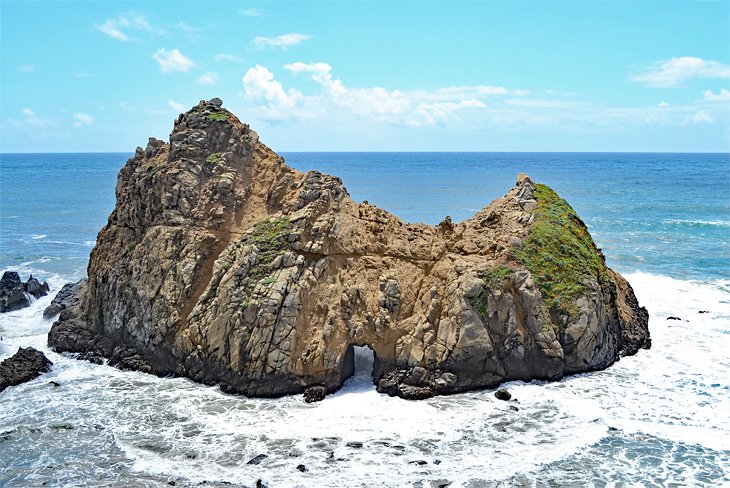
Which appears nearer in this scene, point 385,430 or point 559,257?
Result: point 385,430

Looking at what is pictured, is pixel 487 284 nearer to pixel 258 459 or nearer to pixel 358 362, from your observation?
pixel 358 362

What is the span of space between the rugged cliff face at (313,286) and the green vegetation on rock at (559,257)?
0.29ft

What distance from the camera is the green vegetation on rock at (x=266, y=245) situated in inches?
1171

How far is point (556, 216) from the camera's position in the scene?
111 ft

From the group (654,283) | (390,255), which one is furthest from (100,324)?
(654,283)

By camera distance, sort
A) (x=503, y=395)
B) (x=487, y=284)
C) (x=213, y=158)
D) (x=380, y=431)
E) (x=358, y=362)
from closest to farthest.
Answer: (x=380, y=431), (x=503, y=395), (x=487, y=284), (x=358, y=362), (x=213, y=158)

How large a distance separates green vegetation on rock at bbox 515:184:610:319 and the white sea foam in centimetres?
386

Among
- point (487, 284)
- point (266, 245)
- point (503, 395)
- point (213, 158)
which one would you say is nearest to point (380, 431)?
point (503, 395)

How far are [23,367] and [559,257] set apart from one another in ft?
83.5

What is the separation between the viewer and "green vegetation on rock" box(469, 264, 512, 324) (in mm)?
28781

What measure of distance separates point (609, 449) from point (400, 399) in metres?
8.31

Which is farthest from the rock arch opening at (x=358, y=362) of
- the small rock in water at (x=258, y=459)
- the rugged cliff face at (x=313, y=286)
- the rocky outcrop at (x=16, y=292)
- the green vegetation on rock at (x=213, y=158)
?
the rocky outcrop at (x=16, y=292)

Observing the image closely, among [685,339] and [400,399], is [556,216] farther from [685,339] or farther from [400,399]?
[400,399]

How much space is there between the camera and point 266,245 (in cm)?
3061
